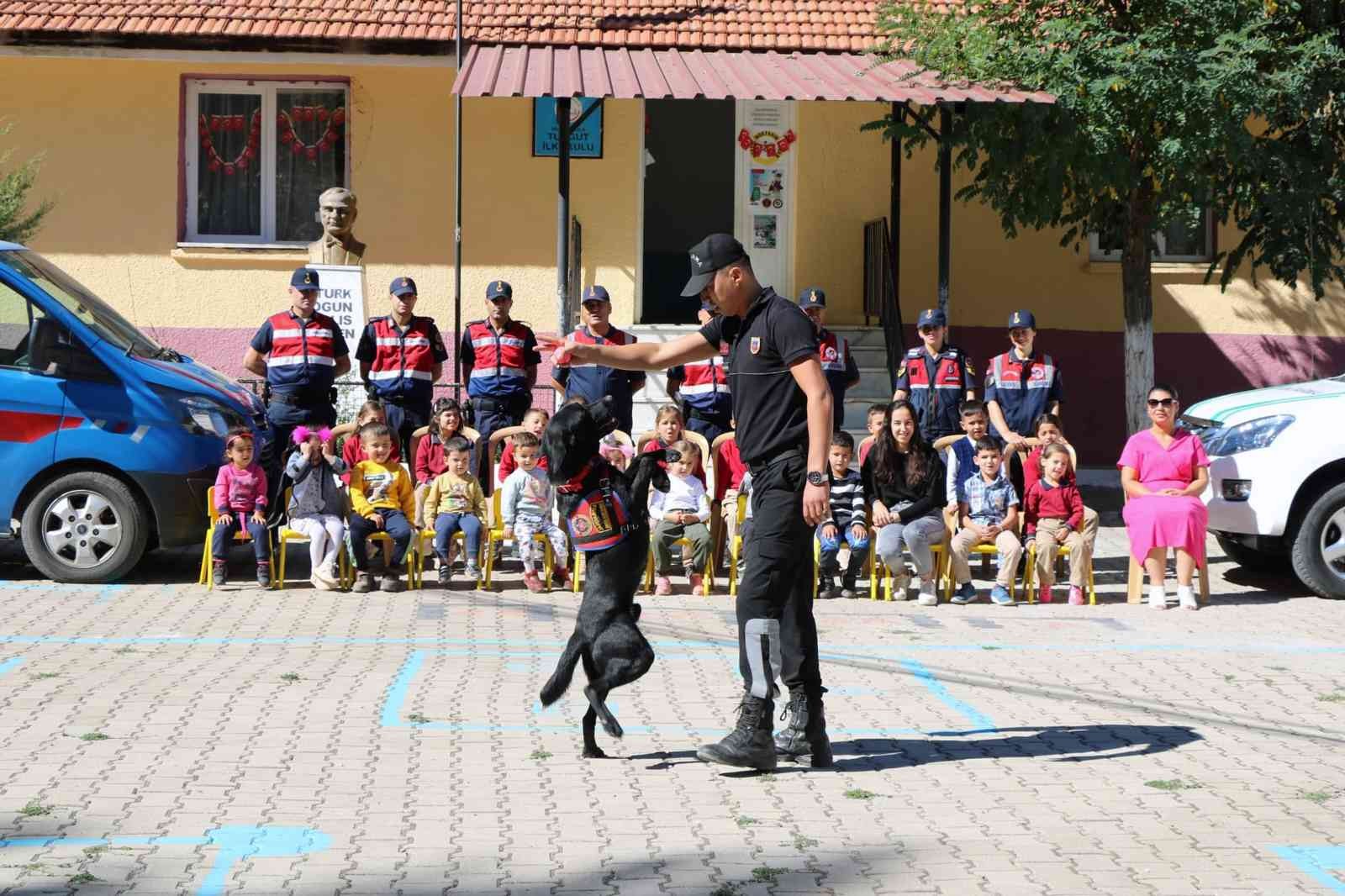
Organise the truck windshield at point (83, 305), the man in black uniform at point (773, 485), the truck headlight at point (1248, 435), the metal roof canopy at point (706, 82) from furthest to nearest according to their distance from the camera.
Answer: the metal roof canopy at point (706, 82)
the truck headlight at point (1248, 435)
the truck windshield at point (83, 305)
the man in black uniform at point (773, 485)

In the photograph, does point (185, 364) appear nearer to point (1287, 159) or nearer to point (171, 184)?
point (171, 184)

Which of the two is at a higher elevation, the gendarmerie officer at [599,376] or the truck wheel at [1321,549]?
the gendarmerie officer at [599,376]

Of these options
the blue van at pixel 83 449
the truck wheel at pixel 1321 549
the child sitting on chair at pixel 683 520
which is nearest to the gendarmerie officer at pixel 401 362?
the blue van at pixel 83 449

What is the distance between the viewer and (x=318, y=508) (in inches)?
463

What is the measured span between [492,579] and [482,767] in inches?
206

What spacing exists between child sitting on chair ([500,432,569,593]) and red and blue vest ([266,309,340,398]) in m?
1.71

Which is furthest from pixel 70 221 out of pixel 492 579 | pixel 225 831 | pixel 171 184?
pixel 225 831

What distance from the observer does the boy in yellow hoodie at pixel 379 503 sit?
458 inches

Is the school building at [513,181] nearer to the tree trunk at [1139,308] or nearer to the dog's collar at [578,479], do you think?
the tree trunk at [1139,308]

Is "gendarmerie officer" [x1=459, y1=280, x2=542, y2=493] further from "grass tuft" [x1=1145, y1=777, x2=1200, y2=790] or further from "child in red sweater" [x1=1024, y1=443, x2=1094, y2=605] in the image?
"grass tuft" [x1=1145, y1=777, x2=1200, y2=790]

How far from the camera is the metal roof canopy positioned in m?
14.5

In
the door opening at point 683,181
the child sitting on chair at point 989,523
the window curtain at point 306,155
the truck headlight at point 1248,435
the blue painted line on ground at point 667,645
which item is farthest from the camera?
the door opening at point 683,181

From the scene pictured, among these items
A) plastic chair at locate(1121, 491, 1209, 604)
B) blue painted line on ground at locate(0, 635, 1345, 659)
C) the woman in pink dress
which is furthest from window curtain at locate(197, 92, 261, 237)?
plastic chair at locate(1121, 491, 1209, 604)

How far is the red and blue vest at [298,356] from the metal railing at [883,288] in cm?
539
